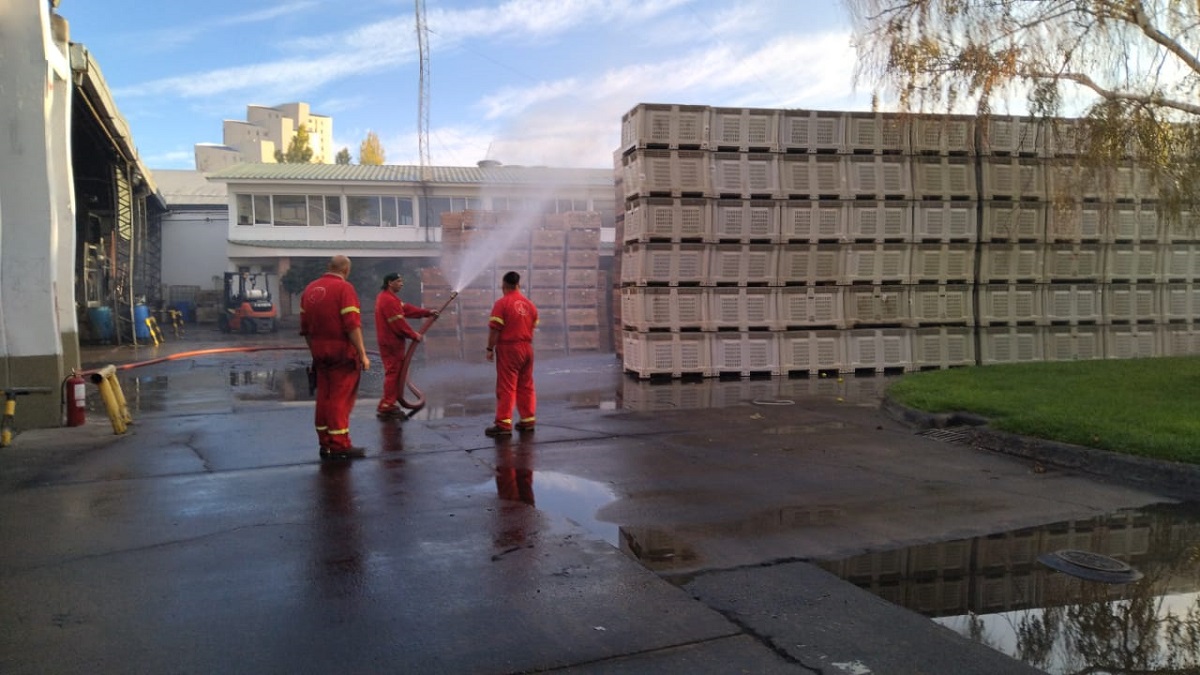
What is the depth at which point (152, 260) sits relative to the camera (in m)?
34.9

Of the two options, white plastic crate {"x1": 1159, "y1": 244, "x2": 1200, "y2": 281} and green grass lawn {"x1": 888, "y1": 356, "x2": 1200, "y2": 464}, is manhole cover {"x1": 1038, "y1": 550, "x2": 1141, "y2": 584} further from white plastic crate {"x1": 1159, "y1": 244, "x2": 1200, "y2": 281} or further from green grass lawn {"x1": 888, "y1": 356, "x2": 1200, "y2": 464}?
white plastic crate {"x1": 1159, "y1": 244, "x2": 1200, "y2": 281}

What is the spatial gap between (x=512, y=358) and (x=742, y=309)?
17.8ft

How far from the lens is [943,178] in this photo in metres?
13.6

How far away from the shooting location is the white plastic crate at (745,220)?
13109mm

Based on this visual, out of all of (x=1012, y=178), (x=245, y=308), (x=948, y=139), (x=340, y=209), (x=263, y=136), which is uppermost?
(x=263, y=136)

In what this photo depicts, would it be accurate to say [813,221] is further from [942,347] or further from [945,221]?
[942,347]

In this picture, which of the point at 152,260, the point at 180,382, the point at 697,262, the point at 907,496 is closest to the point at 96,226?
the point at 152,260

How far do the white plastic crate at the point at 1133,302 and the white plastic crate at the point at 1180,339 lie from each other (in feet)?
1.11

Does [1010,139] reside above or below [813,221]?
above

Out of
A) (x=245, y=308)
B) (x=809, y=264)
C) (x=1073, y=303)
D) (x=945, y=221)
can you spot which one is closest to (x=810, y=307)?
(x=809, y=264)

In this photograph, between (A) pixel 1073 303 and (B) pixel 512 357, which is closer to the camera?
(B) pixel 512 357

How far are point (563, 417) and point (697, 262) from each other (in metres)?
4.13

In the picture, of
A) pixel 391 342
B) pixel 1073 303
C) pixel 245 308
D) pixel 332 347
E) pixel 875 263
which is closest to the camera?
pixel 332 347

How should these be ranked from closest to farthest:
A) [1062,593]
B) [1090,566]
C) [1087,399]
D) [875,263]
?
[1062,593], [1090,566], [1087,399], [875,263]
